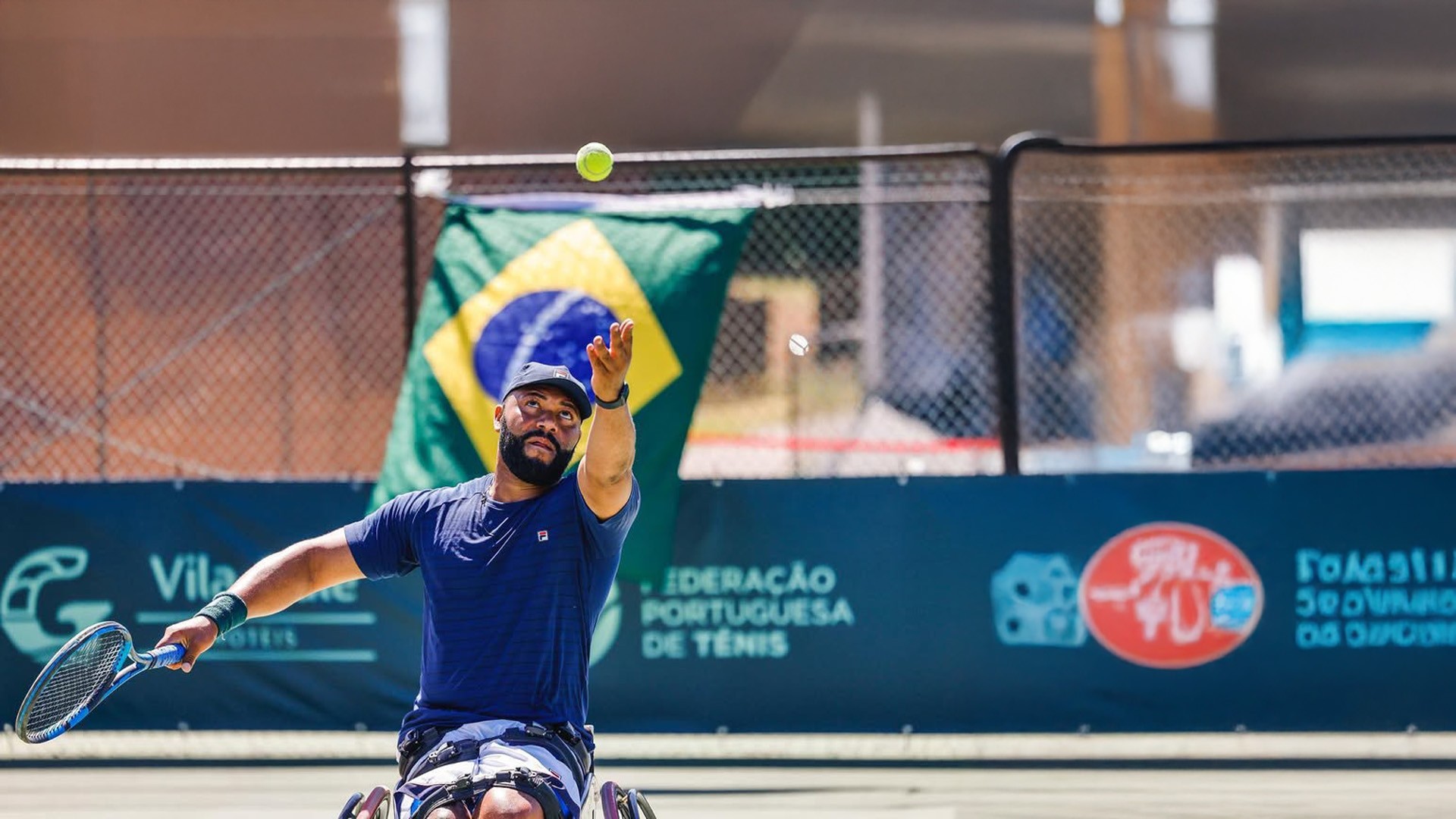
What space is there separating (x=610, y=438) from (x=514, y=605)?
50cm

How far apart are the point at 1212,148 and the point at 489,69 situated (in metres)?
12.1

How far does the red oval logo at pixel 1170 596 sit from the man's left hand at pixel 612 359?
13.1 ft

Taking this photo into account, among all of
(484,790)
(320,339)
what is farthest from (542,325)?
Answer: (320,339)

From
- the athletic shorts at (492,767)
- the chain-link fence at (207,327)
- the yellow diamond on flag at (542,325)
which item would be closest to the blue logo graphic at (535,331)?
the yellow diamond on flag at (542,325)

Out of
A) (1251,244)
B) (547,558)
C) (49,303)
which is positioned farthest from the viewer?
(1251,244)

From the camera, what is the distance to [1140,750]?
732 cm

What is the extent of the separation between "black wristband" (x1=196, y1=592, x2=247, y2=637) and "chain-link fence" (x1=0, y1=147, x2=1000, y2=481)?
26.4ft

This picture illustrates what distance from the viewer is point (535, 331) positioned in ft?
23.2

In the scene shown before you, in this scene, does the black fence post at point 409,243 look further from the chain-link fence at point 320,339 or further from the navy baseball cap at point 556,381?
the chain-link fence at point 320,339

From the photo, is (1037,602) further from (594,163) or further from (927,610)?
(594,163)

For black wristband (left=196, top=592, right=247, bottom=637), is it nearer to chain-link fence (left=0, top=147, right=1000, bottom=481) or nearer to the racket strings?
the racket strings

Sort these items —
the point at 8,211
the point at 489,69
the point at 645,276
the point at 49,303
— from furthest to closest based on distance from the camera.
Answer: the point at 489,69, the point at 49,303, the point at 8,211, the point at 645,276

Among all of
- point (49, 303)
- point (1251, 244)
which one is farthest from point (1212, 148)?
point (49, 303)

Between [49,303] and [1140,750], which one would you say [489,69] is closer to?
[49,303]
